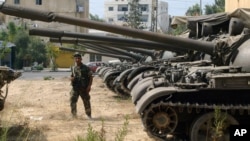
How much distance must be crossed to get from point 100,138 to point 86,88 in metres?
6.62

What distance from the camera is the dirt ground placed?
970cm

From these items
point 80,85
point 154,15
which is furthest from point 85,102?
point 154,15

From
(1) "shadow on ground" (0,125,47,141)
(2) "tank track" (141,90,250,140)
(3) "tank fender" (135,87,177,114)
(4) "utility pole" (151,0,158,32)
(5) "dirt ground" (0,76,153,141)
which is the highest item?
(4) "utility pole" (151,0,158,32)

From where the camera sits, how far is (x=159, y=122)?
8.27 m

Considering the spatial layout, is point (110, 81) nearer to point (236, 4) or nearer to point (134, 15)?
point (236, 4)

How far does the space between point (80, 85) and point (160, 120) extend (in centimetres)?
409

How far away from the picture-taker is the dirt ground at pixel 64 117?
9.70 meters

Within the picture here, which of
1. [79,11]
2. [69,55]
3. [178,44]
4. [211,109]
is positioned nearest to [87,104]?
[178,44]

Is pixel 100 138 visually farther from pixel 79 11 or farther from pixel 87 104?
pixel 79 11

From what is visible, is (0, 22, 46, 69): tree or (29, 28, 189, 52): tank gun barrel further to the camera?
(0, 22, 46, 69): tree

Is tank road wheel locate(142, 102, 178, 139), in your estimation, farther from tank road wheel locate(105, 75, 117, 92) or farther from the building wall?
the building wall

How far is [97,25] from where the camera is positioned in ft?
28.2

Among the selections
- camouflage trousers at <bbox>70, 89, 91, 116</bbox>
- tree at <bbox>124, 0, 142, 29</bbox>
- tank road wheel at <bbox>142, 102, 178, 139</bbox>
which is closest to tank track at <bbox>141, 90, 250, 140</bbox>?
tank road wheel at <bbox>142, 102, 178, 139</bbox>

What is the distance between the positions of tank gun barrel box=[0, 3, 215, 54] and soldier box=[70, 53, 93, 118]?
11.3 feet
